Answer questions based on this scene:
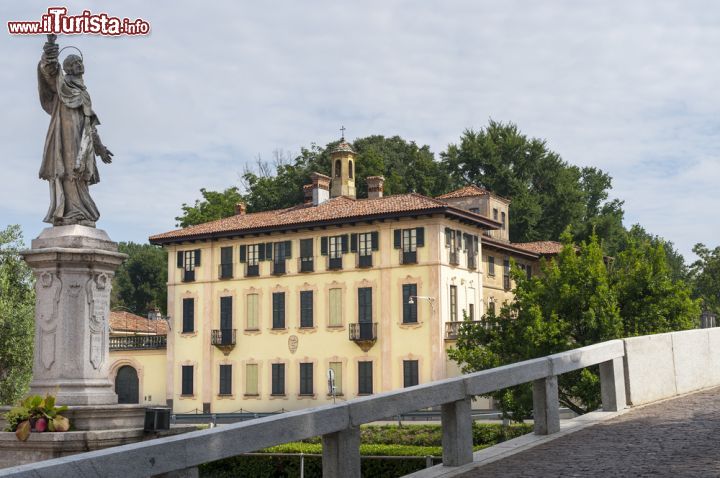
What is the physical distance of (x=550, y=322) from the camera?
114 ft

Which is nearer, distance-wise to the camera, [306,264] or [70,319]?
[70,319]

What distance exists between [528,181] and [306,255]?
25.6 m

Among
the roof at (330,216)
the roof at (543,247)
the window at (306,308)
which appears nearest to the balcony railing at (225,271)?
the roof at (330,216)

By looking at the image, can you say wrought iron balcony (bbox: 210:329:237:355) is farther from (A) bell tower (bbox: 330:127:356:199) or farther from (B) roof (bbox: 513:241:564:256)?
(B) roof (bbox: 513:241:564:256)

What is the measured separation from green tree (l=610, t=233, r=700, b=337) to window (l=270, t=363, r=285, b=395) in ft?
75.0

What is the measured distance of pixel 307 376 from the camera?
A: 53.7 meters

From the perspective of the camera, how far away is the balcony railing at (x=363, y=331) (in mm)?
51688

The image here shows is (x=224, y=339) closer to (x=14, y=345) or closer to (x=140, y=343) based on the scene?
(x=140, y=343)

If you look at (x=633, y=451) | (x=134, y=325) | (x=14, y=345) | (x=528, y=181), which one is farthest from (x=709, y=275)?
(x=633, y=451)

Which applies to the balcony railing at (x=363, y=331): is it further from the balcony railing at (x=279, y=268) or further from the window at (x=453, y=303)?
the balcony railing at (x=279, y=268)

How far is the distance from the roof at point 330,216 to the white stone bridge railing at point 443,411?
37848mm

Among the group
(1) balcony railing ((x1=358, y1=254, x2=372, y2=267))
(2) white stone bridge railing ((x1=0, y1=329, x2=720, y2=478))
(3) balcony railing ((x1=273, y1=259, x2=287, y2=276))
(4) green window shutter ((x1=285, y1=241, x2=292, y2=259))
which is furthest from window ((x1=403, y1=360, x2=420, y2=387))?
(2) white stone bridge railing ((x1=0, y1=329, x2=720, y2=478))

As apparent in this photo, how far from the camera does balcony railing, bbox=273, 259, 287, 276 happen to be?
182ft

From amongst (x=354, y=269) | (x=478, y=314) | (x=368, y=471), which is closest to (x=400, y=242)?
(x=354, y=269)
